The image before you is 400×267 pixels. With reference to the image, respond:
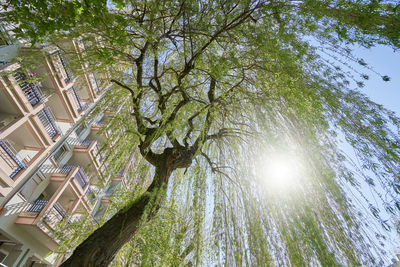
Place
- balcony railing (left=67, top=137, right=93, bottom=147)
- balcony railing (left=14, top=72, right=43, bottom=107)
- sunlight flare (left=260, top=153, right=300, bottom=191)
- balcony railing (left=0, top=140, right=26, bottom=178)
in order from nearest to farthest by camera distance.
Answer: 1. sunlight flare (left=260, top=153, right=300, bottom=191)
2. balcony railing (left=0, top=140, right=26, bottom=178)
3. balcony railing (left=14, top=72, right=43, bottom=107)
4. balcony railing (left=67, top=137, right=93, bottom=147)

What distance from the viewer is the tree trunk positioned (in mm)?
1976

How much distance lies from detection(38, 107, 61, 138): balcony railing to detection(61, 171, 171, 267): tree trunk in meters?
7.51

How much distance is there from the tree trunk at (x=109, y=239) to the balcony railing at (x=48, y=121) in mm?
7513

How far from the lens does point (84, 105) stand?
34.4 ft

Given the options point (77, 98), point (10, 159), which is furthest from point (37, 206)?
point (77, 98)

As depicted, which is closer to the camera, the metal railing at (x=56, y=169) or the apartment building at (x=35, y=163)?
the apartment building at (x=35, y=163)

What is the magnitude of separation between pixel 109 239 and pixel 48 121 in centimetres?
789

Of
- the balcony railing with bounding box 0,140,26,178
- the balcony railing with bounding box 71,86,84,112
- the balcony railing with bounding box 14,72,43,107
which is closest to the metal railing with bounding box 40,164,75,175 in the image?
the balcony railing with bounding box 0,140,26,178

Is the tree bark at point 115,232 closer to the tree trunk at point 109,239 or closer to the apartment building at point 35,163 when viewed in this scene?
the tree trunk at point 109,239

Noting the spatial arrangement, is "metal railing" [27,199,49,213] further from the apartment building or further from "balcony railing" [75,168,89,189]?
"balcony railing" [75,168,89,189]

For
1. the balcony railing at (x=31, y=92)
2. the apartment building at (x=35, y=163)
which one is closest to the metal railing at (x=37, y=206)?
the apartment building at (x=35, y=163)

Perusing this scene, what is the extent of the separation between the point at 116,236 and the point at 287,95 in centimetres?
256

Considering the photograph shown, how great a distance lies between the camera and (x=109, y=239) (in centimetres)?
218

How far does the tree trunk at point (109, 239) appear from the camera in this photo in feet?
6.48
